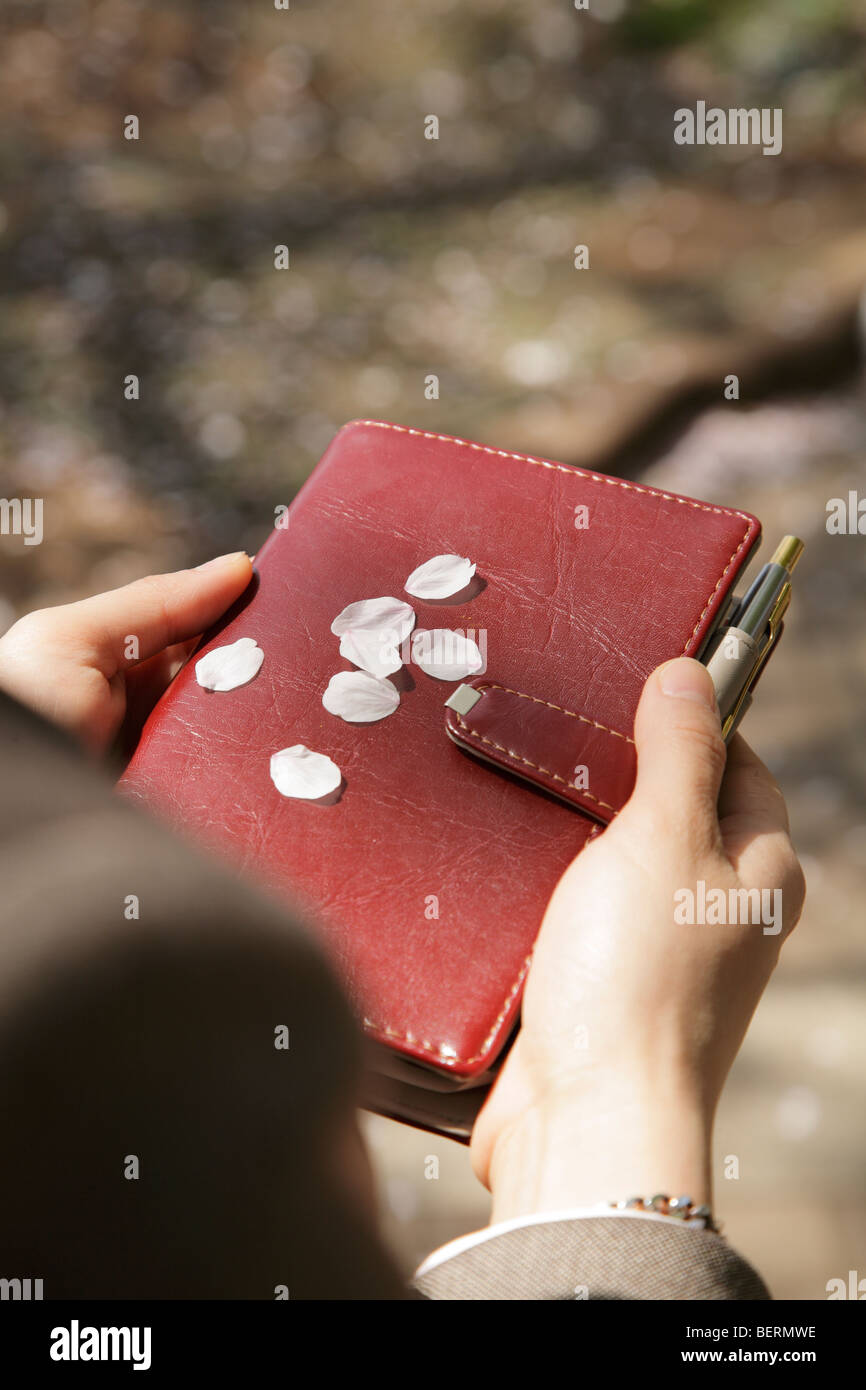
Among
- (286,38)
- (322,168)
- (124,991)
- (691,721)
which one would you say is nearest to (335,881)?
(691,721)

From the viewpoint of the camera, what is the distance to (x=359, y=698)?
1.09 m

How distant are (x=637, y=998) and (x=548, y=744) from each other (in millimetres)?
256

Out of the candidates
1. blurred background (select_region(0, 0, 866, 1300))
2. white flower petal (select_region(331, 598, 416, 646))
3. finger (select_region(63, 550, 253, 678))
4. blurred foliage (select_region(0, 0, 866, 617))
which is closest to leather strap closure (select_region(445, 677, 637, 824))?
white flower petal (select_region(331, 598, 416, 646))

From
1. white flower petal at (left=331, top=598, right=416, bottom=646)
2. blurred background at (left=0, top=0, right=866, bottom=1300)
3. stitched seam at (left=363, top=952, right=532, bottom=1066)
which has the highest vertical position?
blurred background at (left=0, top=0, right=866, bottom=1300)

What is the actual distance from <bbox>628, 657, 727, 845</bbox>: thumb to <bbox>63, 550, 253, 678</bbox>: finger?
19.4 inches

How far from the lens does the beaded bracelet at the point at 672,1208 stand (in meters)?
0.89

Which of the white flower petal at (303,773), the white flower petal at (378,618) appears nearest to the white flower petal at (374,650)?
the white flower petal at (378,618)

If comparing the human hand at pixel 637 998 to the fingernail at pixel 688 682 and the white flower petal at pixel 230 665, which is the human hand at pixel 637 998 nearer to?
the fingernail at pixel 688 682

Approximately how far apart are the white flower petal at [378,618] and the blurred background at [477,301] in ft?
3.46

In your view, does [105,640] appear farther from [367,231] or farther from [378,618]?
[367,231]

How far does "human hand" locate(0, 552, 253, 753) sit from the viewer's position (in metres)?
1.21

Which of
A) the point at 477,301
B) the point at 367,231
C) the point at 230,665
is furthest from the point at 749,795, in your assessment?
the point at 367,231

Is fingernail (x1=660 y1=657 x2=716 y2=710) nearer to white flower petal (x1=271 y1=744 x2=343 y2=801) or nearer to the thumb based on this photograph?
the thumb
